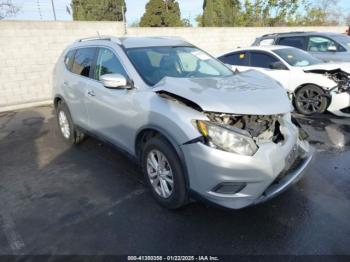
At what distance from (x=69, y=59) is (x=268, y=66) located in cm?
445

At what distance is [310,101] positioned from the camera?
6.43 metres

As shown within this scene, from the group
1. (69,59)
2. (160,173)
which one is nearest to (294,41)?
(69,59)

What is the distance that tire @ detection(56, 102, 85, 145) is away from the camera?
205 inches

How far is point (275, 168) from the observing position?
8.85ft

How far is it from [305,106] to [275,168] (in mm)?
4402

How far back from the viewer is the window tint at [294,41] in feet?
30.3

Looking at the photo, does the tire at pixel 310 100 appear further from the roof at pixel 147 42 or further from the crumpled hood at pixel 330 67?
the roof at pixel 147 42

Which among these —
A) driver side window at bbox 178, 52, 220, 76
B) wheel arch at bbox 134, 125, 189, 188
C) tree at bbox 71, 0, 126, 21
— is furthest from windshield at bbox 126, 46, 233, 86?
tree at bbox 71, 0, 126, 21

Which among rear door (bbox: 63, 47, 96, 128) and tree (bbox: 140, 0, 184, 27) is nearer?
rear door (bbox: 63, 47, 96, 128)

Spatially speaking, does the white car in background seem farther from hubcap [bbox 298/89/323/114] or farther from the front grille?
the front grille

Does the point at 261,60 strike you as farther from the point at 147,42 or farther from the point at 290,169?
the point at 290,169

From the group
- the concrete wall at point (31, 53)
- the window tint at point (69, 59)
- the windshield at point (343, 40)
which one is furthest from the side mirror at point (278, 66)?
the concrete wall at point (31, 53)

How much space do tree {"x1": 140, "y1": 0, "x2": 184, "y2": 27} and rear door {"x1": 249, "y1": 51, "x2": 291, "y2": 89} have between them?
2052 cm

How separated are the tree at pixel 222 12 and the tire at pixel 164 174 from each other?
23.9 metres
